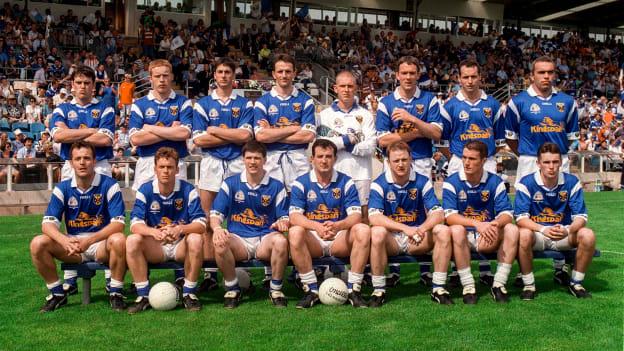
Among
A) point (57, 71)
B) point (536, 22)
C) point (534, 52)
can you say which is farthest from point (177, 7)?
point (536, 22)

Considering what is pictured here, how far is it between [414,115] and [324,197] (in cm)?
138

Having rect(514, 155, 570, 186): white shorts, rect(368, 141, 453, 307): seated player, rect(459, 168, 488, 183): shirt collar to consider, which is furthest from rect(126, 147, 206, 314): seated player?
rect(514, 155, 570, 186): white shorts

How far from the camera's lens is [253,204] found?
6754 millimetres

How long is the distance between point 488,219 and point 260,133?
233 cm

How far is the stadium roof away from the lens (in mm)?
38375

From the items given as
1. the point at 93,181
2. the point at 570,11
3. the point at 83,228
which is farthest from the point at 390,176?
the point at 570,11

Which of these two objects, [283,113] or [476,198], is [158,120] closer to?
[283,113]

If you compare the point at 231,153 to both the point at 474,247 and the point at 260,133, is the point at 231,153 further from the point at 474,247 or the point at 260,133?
the point at 474,247

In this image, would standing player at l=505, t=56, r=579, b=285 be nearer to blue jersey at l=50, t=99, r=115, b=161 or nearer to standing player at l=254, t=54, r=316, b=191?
standing player at l=254, t=54, r=316, b=191

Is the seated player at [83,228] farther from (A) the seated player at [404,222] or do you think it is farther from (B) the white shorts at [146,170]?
(A) the seated player at [404,222]

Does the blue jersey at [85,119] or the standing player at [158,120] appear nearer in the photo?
the standing player at [158,120]

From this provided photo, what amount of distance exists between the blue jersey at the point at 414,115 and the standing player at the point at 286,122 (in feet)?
2.37

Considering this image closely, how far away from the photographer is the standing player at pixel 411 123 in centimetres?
725

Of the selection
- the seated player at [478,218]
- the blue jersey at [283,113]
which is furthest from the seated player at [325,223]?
the seated player at [478,218]
